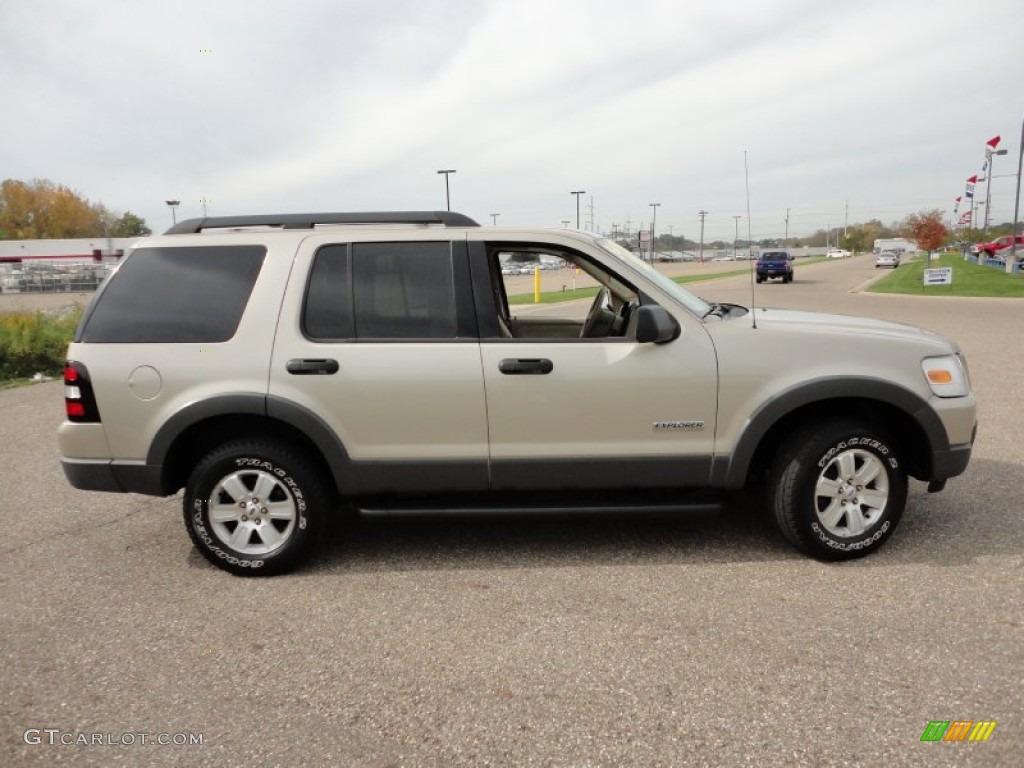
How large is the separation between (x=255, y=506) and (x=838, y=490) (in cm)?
312

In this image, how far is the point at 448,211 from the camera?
4094 mm

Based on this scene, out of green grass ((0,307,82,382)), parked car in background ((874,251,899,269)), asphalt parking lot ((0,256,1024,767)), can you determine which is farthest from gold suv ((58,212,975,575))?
parked car in background ((874,251,899,269))

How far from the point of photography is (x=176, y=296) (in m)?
3.89

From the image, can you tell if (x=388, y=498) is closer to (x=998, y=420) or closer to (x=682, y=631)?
(x=682, y=631)

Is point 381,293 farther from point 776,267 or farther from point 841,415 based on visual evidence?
point 776,267

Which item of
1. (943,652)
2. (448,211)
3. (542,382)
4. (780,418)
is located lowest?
(943,652)

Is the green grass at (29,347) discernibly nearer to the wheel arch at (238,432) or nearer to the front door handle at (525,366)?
the wheel arch at (238,432)

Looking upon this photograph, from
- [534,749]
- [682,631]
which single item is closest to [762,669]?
[682,631]

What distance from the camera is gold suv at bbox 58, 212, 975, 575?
12.4 feet

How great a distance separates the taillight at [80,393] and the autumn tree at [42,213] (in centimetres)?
11117

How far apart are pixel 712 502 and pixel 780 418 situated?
0.57m

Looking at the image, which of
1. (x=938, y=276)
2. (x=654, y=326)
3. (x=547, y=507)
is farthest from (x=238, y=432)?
(x=938, y=276)

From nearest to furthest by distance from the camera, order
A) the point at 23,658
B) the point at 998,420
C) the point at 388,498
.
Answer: the point at 23,658 < the point at 388,498 < the point at 998,420

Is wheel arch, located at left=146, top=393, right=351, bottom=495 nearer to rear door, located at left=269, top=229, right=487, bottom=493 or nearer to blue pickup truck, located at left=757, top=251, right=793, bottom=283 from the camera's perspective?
rear door, located at left=269, top=229, right=487, bottom=493
